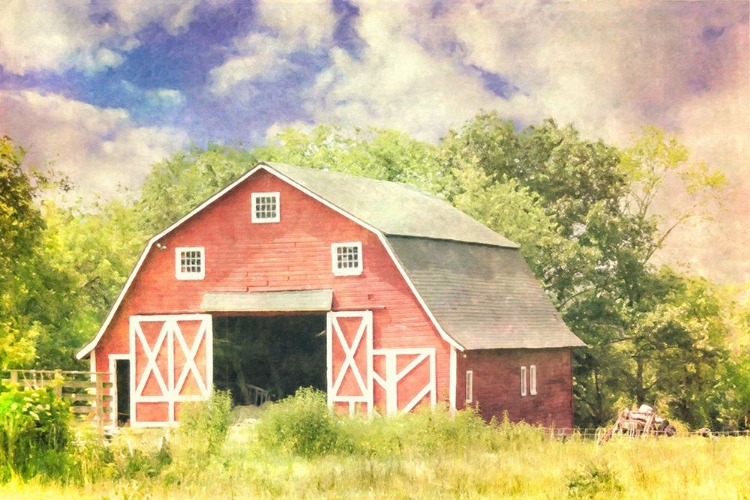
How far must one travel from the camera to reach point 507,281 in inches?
1094

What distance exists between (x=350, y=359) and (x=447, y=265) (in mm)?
3038

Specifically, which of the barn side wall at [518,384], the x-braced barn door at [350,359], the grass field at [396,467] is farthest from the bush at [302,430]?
the barn side wall at [518,384]

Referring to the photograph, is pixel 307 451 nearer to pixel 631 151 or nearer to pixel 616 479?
pixel 616 479

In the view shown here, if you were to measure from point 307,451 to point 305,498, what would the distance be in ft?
18.4

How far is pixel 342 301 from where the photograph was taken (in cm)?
2512

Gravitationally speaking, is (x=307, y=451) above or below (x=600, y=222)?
below

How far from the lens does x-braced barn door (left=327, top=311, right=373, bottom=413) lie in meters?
24.7

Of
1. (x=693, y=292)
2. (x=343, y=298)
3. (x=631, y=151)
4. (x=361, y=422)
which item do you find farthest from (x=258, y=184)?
(x=693, y=292)

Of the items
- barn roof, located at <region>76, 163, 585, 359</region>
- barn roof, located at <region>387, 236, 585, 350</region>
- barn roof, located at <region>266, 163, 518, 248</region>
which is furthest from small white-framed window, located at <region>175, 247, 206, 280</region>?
barn roof, located at <region>387, 236, 585, 350</region>

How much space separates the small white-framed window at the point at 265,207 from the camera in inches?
1011

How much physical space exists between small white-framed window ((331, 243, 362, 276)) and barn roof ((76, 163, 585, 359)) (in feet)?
2.28

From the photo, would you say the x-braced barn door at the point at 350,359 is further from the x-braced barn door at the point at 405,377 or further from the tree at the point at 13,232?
the tree at the point at 13,232

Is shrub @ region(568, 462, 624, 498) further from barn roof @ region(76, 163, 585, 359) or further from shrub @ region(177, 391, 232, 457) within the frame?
barn roof @ region(76, 163, 585, 359)

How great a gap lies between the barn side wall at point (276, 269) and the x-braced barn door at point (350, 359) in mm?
195
